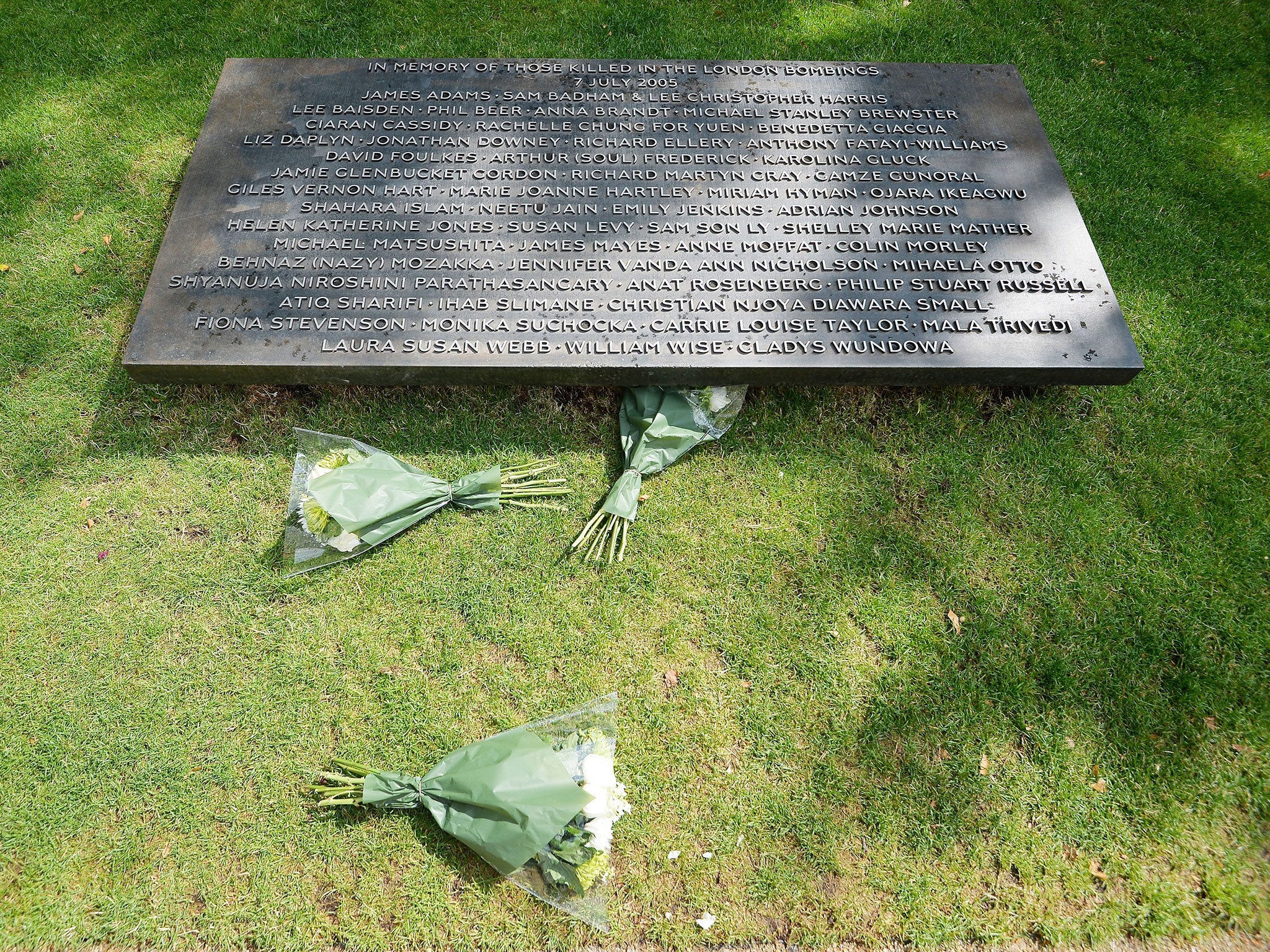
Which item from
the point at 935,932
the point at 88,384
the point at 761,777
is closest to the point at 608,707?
the point at 761,777

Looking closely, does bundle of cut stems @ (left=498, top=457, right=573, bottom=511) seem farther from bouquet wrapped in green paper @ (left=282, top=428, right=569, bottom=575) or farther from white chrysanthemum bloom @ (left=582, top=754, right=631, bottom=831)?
white chrysanthemum bloom @ (left=582, top=754, right=631, bottom=831)

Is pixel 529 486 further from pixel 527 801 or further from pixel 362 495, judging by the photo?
pixel 527 801

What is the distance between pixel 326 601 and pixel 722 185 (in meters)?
3.05

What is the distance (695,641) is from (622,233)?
85.7 inches

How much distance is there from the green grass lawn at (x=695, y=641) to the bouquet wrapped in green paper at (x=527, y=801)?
11 centimetres

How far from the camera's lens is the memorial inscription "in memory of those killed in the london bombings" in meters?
3.49

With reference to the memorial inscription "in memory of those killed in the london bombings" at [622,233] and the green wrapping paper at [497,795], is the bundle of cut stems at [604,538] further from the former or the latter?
the green wrapping paper at [497,795]

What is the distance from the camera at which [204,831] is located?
2.93 meters

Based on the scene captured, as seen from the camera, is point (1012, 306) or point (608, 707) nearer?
point (608, 707)

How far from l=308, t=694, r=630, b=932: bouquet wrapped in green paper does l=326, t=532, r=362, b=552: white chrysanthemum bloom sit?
98cm

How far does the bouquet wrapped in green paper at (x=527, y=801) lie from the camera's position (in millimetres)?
2732

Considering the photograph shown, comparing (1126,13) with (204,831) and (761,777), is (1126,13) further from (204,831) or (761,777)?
(204,831)

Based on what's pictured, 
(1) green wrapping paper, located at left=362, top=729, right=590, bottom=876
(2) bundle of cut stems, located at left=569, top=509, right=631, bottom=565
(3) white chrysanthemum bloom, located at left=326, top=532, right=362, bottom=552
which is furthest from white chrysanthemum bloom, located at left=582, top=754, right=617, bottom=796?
(3) white chrysanthemum bloom, located at left=326, top=532, right=362, bottom=552

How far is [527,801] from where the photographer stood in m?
2.73
